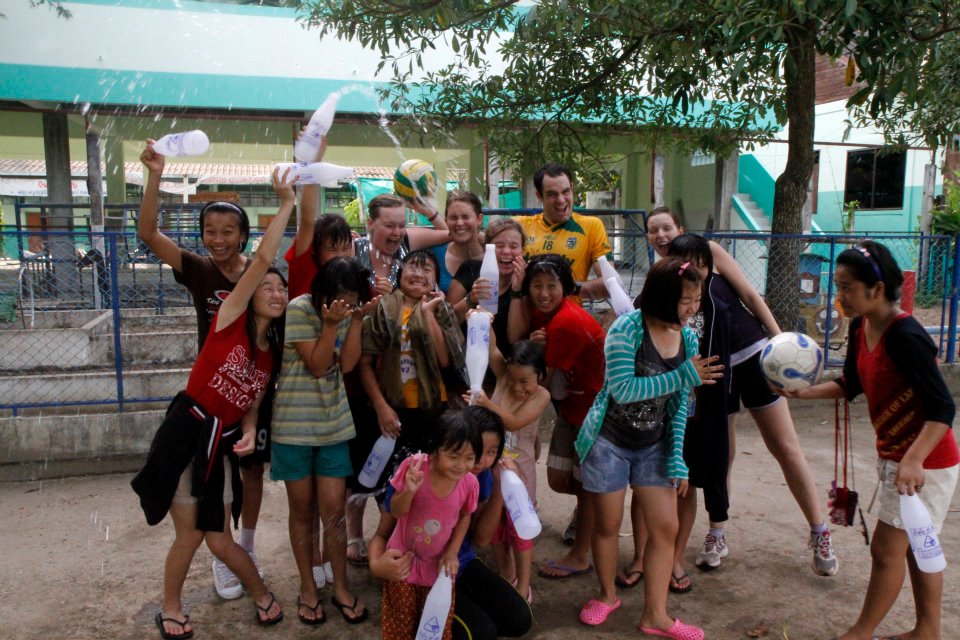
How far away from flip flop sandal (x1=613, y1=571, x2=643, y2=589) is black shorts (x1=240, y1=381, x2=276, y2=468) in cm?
166

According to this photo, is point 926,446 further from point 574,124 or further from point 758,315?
point 574,124

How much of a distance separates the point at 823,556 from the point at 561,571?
122 centimetres

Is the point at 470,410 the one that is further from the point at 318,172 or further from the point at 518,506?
the point at 318,172

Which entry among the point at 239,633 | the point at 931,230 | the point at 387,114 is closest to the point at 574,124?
the point at 387,114

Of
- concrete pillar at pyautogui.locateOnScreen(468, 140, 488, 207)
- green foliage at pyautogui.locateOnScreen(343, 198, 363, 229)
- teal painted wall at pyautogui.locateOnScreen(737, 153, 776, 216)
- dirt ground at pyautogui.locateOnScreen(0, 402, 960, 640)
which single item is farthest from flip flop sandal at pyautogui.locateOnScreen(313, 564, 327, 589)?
green foliage at pyautogui.locateOnScreen(343, 198, 363, 229)

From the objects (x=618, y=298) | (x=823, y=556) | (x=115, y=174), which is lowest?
(x=823, y=556)

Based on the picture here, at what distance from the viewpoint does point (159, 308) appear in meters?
7.61

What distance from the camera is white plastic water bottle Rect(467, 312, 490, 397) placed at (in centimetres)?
303

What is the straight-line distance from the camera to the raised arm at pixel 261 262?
2797 mm

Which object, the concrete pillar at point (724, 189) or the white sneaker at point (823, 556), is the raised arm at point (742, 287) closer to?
the white sneaker at point (823, 556)

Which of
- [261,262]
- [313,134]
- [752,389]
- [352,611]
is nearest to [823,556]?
[752,389]

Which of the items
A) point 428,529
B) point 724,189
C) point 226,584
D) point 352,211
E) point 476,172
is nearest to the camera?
point 428,529

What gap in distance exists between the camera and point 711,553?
3.58 meters

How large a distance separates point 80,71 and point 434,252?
706 cm
